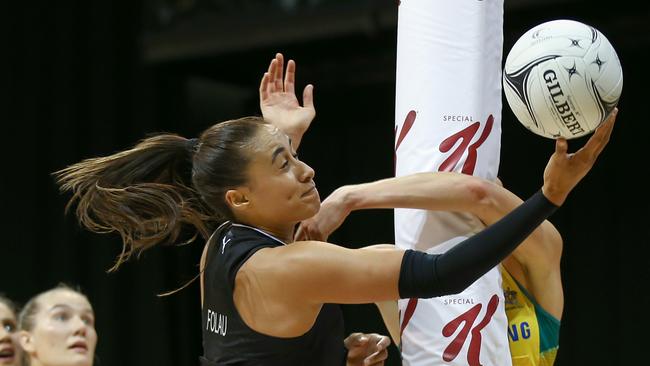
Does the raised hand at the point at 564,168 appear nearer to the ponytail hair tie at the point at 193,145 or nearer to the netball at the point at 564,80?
the netball at the point at 564,80

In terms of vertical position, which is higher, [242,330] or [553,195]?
[553,195]

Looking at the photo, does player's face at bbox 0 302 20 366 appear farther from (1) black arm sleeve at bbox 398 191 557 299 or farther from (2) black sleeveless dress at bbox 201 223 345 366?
(1) black arm sleeve at bbox 398 191 557 299

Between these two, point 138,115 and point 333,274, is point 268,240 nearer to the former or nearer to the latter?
point 333,274

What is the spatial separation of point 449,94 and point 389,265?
0.52 m

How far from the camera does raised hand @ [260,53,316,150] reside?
2.27 metres

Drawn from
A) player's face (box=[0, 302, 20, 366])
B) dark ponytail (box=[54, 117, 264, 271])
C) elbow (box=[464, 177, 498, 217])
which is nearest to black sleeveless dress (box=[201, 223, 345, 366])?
dark ponytail (box=[54, 117, 264, 271])

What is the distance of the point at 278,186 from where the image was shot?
1.91 meters

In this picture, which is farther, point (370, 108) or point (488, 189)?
point (370, 108)

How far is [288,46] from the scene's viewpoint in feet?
18.6

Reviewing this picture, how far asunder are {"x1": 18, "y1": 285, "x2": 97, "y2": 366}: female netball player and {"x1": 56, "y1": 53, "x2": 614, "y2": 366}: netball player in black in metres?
1.32

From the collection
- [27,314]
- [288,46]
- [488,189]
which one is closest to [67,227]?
[288,46]

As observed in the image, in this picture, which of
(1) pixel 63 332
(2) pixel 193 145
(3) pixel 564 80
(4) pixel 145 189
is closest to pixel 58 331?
(1) pixel 63 332

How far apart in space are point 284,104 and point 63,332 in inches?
60.2

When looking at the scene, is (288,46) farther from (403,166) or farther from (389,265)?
(389,265)
